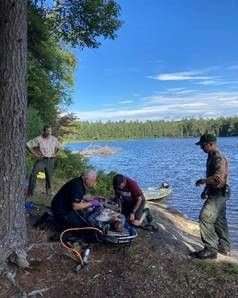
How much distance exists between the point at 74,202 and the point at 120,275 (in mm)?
1644

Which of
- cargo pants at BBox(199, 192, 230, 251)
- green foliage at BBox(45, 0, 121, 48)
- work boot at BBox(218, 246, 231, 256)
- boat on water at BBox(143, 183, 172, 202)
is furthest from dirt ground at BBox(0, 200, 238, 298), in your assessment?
boat on water at BBox(143, 183, 172, 202)

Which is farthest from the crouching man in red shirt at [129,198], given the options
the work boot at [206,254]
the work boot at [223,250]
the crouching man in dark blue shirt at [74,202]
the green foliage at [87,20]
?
the green foliage at [87,20]

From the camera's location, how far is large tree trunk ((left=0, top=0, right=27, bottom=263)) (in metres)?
7.82

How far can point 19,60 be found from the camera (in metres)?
7.98

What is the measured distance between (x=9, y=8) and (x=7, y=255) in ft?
11.7

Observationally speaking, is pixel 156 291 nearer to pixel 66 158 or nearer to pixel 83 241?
pixel 83 241

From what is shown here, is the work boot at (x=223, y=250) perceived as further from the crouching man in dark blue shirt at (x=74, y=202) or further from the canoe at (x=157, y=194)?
the canoe at (x=157, y=194)

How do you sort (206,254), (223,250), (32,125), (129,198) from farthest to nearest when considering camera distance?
(32,125)
(129,198)
(223,250)
(206,254)

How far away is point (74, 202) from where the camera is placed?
29.9 feet

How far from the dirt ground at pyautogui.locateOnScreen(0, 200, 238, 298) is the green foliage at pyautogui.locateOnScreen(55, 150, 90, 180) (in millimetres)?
13270

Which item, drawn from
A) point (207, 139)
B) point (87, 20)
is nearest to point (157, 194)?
point (87, 20)

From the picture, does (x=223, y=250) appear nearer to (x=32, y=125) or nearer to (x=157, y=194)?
(x=32, y=125)

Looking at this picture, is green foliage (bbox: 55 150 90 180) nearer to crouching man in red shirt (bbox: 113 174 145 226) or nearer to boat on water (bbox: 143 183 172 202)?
boat on water (bbox: 143 183 172 202)

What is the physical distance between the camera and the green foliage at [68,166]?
73.8 ft
